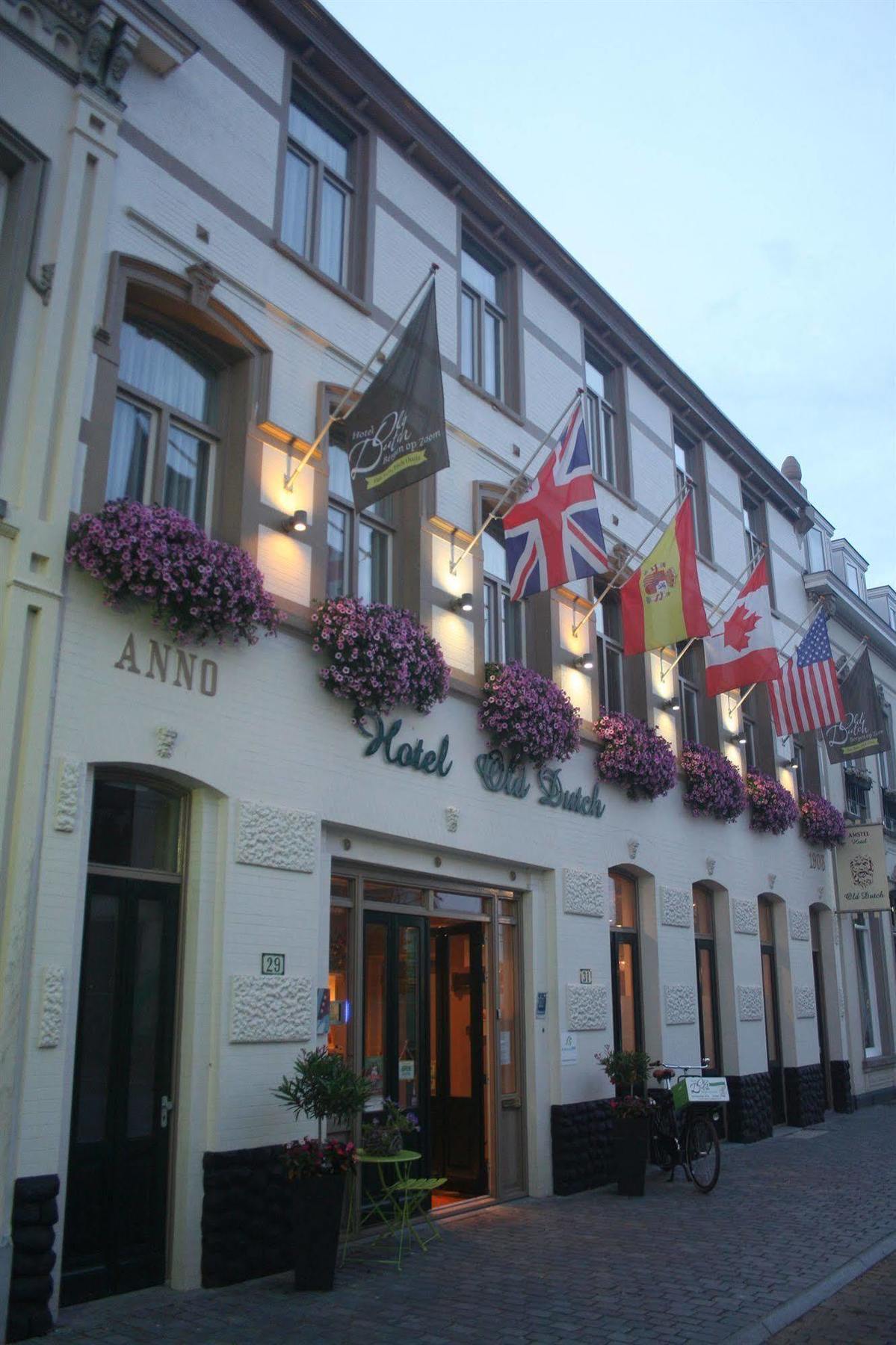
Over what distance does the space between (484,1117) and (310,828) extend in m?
4.06

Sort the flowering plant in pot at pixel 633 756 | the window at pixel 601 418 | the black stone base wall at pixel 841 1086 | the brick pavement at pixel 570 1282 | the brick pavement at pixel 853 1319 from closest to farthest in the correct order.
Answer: the brick pavement at pixel 853 1319
the brick pavement at pixel 570 1282
the flowering plant in pot at pixel 633 756
the window at pixel 601 418
the black stone base wall at pixel 841 1086

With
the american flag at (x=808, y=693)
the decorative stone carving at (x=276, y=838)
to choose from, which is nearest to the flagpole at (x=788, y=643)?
the american flag at (x=808, y=693)

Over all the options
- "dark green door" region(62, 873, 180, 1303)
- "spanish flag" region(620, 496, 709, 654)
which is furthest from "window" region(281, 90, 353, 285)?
"dark green door" region(62, 873, 180, 1303)

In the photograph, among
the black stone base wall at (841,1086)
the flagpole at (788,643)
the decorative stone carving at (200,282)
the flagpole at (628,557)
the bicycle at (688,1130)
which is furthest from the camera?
the black stone base wall at (841,1086)

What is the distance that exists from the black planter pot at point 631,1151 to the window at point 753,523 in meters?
11.9

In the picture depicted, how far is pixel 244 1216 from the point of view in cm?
832

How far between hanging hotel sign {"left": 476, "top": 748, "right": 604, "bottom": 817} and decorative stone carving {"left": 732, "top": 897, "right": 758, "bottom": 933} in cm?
436

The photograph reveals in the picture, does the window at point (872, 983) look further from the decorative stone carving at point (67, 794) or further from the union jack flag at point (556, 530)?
the decorative stone carving at point (67, 794)

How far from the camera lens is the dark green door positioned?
7621 mm

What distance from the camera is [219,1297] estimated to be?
7.80 m

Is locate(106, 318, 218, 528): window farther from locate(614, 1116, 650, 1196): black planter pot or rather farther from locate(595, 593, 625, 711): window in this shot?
locate(614, 1116, 650, 1196): black planter pot

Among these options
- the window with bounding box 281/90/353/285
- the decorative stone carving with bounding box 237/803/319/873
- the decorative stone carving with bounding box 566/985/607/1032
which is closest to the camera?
the decorative stone carving with bounding box 237/803/319/873

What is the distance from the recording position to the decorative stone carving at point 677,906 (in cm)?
1505

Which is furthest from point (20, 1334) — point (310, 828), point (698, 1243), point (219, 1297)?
point (698, 1243)
